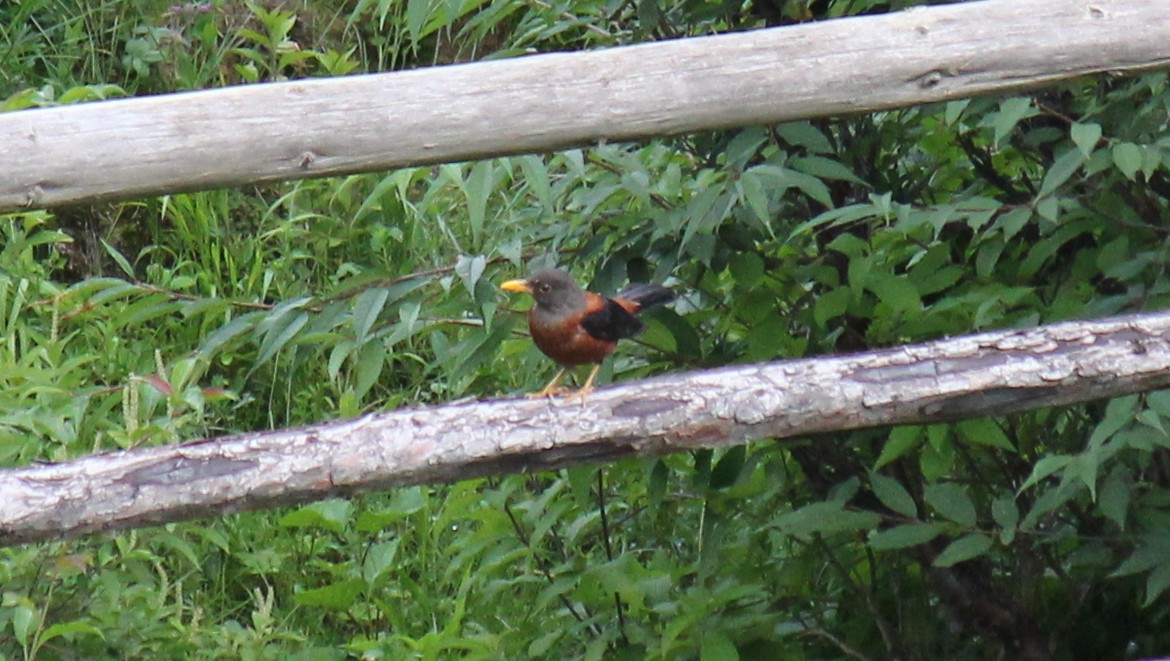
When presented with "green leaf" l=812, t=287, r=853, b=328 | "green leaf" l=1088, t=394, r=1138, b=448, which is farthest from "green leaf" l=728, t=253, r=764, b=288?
"green leaf" l=1088, t=394, r=1138, b=448

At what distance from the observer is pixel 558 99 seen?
2107 millimetres

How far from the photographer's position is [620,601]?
3.02m

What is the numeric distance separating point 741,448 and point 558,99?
937 mm

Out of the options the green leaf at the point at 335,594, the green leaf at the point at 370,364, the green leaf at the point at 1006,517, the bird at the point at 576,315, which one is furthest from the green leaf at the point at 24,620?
the green leaf at the point at 1006,517

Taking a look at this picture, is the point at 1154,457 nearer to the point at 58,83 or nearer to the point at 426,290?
the point at 426,290

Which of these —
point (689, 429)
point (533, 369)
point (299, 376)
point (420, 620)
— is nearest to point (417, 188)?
point (299, 376)

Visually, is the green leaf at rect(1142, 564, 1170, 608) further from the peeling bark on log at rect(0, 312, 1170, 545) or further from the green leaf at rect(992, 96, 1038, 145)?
the green leaf at rect(992, 96, 1038, 145)

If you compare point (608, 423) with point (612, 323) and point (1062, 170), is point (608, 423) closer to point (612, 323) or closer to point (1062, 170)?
point (612, 323)

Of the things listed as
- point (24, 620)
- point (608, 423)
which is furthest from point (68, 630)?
point (608, 423)

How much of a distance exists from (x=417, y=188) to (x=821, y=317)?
3.15 m

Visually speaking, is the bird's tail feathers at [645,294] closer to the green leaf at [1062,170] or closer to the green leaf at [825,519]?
the green leaf at [825,519]

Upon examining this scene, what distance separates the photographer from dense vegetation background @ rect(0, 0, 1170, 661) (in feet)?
8.33

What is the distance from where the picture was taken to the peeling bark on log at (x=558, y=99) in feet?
6.68

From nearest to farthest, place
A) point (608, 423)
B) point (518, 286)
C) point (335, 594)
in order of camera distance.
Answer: point (608, 423)
point (518, 286)
point (335, 594)
